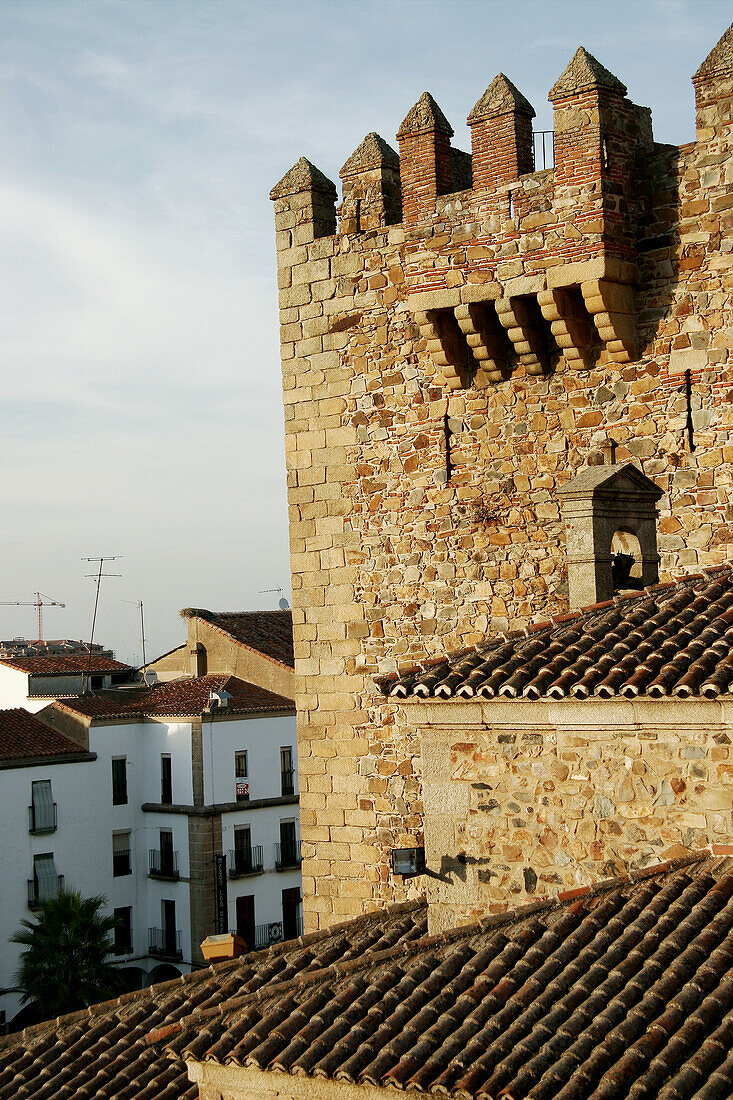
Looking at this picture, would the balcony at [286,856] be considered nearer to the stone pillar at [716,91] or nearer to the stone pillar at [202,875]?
the stone pillar at [202,875]

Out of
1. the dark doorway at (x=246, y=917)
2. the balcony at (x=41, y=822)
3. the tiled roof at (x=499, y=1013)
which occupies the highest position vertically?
the tiled roof at (x=499, y=1013)

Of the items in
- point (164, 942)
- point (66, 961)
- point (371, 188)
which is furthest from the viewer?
point (164, 942)

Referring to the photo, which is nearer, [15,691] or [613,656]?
[613,656]

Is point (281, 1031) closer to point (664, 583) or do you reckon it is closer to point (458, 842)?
point (458, 842)

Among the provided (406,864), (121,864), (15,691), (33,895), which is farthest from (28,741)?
(406,864)

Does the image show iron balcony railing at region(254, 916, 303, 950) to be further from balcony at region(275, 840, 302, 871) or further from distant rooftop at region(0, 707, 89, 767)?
distant rooftop at region(0, 707, 89, 767)

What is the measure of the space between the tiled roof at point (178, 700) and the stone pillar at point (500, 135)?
25228mm

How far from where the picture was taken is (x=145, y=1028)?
358 inches

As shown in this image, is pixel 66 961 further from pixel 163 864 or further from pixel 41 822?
pixel 163 864

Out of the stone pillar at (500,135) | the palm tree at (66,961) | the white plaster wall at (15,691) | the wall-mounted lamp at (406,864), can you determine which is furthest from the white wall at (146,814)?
the stone pillar at (500,135)

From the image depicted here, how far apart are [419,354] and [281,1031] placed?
268 inches

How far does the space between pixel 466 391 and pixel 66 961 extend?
17766 mm

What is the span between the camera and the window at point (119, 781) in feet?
116

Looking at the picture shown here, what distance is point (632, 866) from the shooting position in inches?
314
